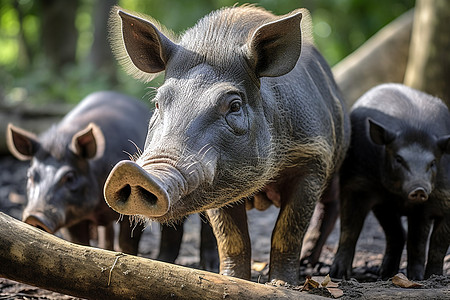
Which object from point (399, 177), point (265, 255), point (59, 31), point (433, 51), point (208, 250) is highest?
point (59, 31)

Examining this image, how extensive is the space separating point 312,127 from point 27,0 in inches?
905

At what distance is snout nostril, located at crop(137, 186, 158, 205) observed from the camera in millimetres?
3115

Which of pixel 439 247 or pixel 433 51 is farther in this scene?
pixel 433 51

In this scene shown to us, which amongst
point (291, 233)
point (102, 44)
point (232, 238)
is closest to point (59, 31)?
point (102, 44)

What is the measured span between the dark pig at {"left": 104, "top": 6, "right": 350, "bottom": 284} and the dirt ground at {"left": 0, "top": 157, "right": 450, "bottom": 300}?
770 mm

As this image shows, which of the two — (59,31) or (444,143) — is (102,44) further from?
(444,143)

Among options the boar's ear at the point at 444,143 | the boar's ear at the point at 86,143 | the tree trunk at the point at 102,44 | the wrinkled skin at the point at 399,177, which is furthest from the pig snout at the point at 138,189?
the tree trunk at the point at 102,44

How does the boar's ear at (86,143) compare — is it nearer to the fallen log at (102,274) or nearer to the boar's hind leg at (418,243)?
the fallen log at (102,274)

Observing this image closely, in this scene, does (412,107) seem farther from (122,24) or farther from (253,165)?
(122,24)

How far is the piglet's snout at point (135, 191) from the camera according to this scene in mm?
2953

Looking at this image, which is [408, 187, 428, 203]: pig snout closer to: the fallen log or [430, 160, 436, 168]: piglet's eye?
[430, 160, 436, 168]: piglet's eye

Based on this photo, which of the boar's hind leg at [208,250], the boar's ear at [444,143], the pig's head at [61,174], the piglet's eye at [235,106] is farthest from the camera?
the boar's hind leg at [208,250]

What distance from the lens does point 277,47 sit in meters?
4.07

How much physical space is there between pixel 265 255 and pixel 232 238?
2.74 metres
